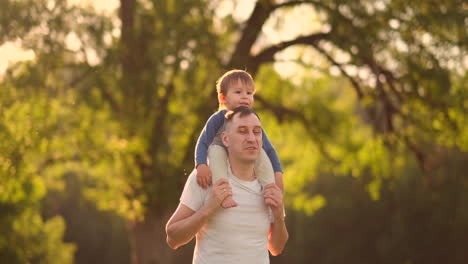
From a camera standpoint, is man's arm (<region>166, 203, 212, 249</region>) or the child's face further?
the child's face

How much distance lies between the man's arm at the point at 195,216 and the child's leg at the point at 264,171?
0.27m

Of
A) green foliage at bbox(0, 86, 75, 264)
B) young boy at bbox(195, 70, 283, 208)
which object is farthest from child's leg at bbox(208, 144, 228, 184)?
green foliage at bbox(0, 86, 75, 264)

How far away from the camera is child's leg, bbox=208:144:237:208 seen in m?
2.96

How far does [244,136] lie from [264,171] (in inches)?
9.5

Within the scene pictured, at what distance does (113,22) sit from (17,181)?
118 inches

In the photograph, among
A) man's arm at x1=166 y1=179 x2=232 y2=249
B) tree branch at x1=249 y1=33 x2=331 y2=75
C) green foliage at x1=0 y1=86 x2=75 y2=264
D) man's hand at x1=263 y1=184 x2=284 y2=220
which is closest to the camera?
man's arm at x1=166 y1=179 x2=232 y2=249

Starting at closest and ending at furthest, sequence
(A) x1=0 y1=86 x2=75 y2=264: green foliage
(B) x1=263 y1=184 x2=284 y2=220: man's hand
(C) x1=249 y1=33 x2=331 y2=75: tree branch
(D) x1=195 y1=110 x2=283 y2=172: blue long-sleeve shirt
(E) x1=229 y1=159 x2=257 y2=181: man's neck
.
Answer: (B) x1=263 y1=184 x2=284 y2=220: man's hand < (E) x1=229 y1=159 x2=257 y2=181: man's neck < (D) x1=195 y1=110 x2=283 y2=172: blue long-sleeve shirt < (A) x1=0 y1=86 x2=75 y2=264: green foliage < (C) x1=249 y1=33 x2=331 y2=75: tree branch

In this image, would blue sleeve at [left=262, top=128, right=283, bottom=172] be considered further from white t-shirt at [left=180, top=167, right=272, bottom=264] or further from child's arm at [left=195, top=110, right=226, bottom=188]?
white t-shirt at [left=180, top=167, right=272, bottom=264]

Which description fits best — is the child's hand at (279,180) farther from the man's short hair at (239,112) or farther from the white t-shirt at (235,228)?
the man's short hair at (239,112)

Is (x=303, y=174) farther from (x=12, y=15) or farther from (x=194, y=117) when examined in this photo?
(x=12, y=15)

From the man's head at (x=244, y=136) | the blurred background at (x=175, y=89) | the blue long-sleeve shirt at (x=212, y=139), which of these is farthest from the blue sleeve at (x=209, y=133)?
the blurred background at (x=175, y=89)

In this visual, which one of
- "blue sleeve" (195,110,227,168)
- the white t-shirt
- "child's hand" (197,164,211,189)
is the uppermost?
"blue sleeve" (195,110,227,168)

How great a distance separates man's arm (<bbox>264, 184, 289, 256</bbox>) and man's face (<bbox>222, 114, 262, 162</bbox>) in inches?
7.1

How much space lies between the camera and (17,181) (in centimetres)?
945
